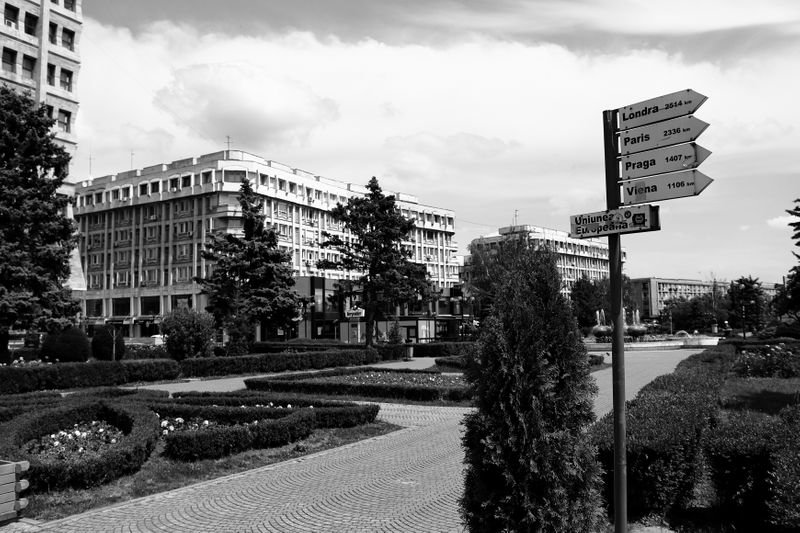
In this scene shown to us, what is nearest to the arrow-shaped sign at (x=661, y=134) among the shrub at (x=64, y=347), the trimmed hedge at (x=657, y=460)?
the trimmed hedge at (x=657, y=460)

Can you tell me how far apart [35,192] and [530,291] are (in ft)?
91.1

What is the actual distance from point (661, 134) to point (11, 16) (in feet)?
163

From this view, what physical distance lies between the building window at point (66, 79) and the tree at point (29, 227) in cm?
2043

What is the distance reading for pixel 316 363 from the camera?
3241 cm

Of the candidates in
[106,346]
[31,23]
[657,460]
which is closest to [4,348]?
[106,346]

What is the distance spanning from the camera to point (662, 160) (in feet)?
13.4

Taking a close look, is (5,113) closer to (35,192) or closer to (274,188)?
(35,192)

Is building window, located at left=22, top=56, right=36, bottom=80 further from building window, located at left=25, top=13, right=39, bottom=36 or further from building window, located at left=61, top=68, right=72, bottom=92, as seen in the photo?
building window, located at left=61, top=68, right=72, bottom=92

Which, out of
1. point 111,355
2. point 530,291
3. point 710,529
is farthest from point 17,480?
point 111,355

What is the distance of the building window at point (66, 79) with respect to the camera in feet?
150

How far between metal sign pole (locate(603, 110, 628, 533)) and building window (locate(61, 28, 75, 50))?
51.0 meters

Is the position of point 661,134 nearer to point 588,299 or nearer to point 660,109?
point 660,109

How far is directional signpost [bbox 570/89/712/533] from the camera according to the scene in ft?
13.0

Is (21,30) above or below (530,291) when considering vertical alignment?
above
